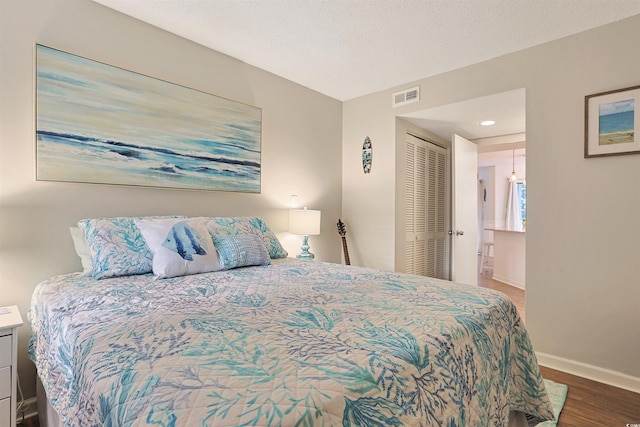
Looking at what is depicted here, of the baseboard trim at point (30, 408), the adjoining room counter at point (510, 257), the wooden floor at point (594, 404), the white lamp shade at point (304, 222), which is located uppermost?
the white lamp shade at point (304, 222)

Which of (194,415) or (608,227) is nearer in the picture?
(194,415)

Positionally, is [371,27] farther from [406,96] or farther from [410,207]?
[410,207]

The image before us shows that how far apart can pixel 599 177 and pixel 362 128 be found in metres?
2.18

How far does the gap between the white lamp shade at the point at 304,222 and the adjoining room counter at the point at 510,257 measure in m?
3.93

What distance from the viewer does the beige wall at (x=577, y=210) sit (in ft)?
7.38

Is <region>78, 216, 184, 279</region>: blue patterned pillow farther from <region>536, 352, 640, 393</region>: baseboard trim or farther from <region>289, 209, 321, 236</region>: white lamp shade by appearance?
<region>536, 352, 640, 393</region>: baseboard trim

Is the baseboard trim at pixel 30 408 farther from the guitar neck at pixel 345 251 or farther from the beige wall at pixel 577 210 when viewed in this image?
the beige wall at pixel 577 210

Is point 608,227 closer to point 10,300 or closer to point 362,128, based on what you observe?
point 362,128

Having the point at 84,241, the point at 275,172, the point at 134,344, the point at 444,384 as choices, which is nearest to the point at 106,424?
the point at 134,344

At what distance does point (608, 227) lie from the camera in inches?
91.0

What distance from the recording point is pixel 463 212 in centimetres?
386

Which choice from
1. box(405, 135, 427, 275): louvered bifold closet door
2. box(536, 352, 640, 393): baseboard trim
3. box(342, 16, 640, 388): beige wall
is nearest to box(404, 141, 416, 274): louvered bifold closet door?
box(405, 135, 427, 275): louvered bifold closet door

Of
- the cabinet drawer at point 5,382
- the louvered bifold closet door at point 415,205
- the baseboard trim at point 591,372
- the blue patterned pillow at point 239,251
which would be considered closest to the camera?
the cabinet drawer at point 5,382

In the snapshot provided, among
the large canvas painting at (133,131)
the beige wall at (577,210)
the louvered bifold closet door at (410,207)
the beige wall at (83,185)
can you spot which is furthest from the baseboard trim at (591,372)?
the large canvas painting at (133,131)
